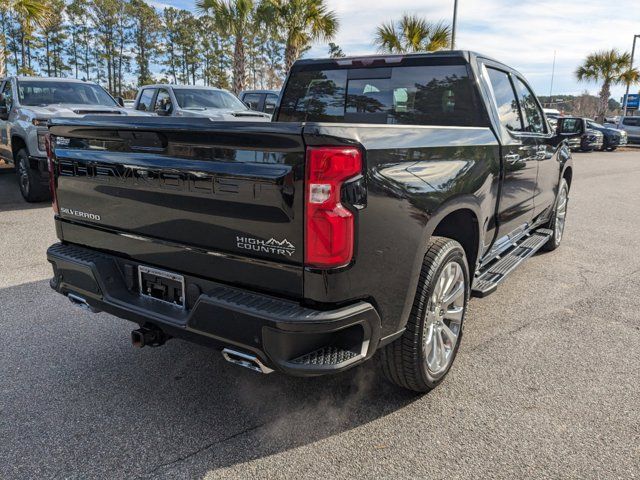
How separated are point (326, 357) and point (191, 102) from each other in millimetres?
10036

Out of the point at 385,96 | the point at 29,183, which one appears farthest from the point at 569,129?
the point at 29,183

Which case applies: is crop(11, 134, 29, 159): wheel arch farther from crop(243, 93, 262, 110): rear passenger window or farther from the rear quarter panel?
the rear quarter panel

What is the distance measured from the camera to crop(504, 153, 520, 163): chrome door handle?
368cm

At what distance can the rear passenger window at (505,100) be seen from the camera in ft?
12.9

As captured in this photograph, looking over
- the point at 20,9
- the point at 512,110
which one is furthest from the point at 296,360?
the point at 20,9

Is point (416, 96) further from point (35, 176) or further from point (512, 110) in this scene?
point (35, 176)

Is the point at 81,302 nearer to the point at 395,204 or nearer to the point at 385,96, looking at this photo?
the point at 395,204

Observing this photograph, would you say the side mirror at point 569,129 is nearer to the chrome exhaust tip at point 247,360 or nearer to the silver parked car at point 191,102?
the chrome exhaust tip at point 247,360

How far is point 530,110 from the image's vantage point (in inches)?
189

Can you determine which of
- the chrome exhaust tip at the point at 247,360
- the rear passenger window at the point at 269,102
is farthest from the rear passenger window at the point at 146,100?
the chrome exhaust tip at the point at 247,360

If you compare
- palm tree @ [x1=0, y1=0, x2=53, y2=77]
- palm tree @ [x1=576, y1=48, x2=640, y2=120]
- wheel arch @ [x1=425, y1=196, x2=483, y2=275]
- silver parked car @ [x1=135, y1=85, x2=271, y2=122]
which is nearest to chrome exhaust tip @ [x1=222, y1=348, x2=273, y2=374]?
wheel arch @ [x1=425, y1=196, x2=483, y2=275]

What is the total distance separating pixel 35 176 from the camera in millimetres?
8109

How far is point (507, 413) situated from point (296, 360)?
134cm

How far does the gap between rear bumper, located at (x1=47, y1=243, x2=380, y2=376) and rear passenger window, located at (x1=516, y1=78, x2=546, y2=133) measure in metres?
3.02
